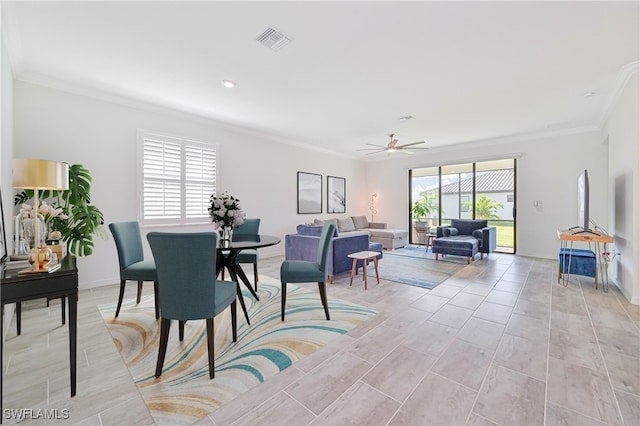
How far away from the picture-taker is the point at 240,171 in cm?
548

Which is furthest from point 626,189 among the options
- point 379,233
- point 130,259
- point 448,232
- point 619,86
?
point 130,259

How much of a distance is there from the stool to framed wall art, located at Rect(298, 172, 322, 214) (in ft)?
16.4

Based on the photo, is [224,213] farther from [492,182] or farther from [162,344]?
[492,182]

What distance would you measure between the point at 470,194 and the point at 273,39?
634 centimetres

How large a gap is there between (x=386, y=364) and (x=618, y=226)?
14.1ft

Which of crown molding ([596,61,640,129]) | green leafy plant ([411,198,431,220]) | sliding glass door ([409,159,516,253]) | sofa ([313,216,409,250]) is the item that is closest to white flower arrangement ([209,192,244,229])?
sofa ([313,216,409,250])

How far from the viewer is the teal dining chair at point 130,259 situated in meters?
2.69

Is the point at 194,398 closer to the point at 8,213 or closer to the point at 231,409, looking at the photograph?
the point at 231,409

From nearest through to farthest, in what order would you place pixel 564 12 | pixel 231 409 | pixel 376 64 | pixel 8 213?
pixel 231 409
pixel 564 12
pixel 8 213
pixel 376 64

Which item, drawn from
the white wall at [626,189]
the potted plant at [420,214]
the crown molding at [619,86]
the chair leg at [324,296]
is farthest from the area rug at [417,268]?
the crown molding at [619,86]

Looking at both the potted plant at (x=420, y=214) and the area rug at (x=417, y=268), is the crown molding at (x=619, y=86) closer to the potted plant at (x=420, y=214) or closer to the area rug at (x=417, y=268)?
the area rug at (x=417, y=268)

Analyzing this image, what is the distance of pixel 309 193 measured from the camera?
7.06 m

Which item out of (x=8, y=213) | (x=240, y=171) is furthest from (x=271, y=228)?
(x=8, y=213)

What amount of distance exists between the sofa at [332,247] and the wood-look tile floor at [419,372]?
1212mm
